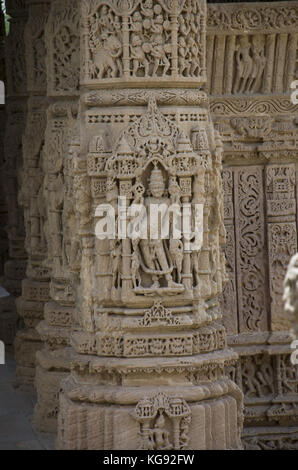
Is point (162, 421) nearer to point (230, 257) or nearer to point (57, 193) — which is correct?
point (57, 193)

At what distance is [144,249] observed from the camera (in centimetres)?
738

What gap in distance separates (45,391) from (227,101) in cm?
250

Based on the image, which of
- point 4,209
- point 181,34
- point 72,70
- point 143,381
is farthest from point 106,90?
point 4,209

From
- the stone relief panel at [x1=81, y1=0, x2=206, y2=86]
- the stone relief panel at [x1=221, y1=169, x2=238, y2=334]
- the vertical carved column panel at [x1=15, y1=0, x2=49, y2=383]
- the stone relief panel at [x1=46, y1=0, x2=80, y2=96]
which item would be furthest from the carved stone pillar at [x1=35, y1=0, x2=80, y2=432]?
the stone relief panel at [x1=221, y1=169, x2=238, y2=334]

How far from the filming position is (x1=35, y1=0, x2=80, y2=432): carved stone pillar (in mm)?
8625

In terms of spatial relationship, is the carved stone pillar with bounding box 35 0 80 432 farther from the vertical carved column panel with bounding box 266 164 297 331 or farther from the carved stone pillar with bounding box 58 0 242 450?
the vertical carved column panel with bounding box 266 164 297 331

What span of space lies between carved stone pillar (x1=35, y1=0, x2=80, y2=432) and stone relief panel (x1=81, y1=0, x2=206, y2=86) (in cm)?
98

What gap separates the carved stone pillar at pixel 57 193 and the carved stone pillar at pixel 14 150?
6.32 ft

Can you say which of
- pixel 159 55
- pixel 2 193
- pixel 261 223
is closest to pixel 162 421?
pixel 159 55

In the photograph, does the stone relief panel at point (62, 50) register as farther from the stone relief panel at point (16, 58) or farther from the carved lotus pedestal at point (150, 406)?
the carved lotus pedestal at point (150, 406)

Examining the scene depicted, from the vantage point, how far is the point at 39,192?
983cm

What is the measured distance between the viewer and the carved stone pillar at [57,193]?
8625 millimetres

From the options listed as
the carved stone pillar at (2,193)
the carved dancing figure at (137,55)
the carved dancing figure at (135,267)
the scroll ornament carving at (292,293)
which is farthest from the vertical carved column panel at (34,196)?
the scroll ornament carving at (292,293)

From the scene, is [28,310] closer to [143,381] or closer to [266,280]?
[266,280]
